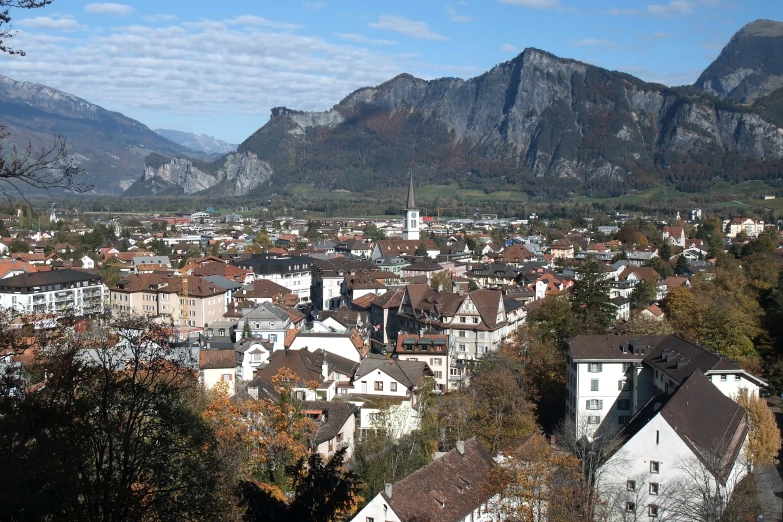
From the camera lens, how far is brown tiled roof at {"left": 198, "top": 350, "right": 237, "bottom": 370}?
24484mm

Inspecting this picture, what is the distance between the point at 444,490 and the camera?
15031mm

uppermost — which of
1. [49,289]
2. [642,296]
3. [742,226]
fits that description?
[742,226]

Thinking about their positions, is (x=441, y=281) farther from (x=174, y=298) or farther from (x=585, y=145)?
(x=585, y=145)

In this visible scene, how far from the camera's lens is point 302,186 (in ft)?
621

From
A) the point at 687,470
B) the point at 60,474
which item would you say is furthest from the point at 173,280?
the point at 60,474

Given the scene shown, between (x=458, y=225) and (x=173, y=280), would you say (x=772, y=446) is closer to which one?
(x=173, y=280)

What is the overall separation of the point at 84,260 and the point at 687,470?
51.8m

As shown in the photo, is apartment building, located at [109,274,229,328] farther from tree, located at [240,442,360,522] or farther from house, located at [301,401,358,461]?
tree, located at [240,442,360,522]

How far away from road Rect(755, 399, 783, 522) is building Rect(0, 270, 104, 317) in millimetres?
32219

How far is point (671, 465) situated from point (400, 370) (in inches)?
386

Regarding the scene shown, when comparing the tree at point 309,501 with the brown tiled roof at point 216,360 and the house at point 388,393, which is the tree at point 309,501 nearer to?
the house at point 388,393

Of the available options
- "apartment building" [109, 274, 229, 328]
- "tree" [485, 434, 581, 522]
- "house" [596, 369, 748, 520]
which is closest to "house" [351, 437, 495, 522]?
"tree" [485, 434, 581, 522]

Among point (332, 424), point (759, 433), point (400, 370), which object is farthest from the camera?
point (400, 370)

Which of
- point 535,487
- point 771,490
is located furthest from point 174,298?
point 535,487
